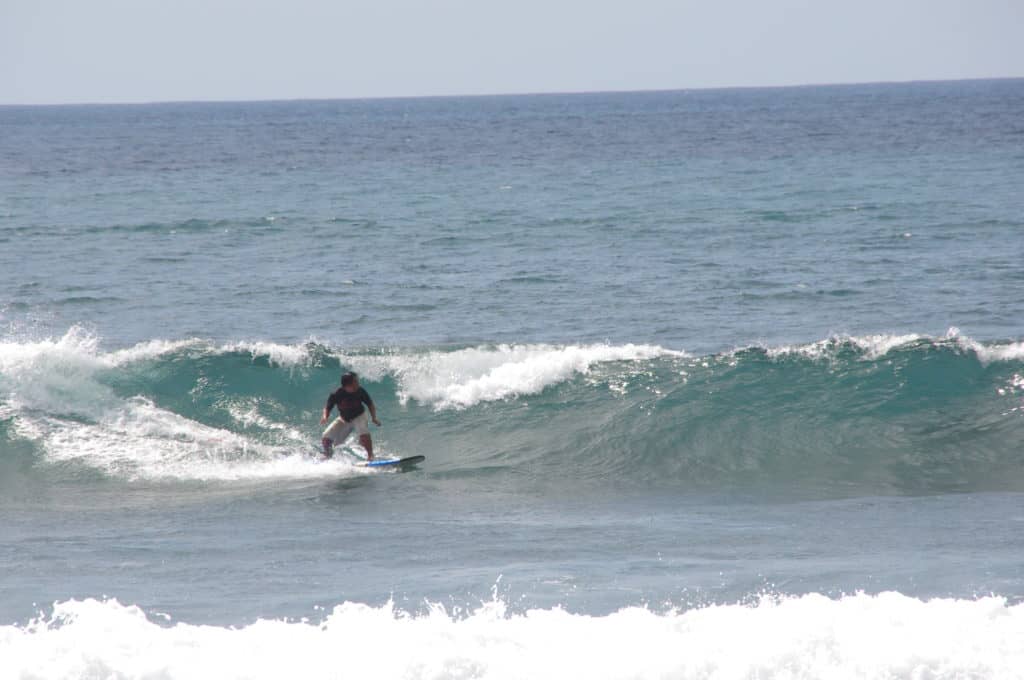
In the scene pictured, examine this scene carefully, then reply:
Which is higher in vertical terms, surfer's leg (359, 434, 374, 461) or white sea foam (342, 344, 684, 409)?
white sea foam (342, 344, 684, 409)

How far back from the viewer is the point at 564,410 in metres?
16.0

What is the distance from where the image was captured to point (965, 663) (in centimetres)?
748

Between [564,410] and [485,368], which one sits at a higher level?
[485,368]

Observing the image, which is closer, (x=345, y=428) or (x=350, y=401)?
(x=350, y=401)

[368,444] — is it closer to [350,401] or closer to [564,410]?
[350,401]

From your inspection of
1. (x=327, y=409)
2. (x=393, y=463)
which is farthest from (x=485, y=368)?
(x=327, y=409)

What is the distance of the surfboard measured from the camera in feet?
45.3

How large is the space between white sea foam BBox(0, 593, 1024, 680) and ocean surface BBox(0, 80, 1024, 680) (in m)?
0.02

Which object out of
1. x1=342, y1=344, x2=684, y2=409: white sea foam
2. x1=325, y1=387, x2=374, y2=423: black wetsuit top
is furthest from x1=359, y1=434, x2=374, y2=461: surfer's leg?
x1=342, y1=344, x2=684, y2=409: white sea foam

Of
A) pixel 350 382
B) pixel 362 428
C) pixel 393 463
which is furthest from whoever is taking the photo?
pixel 362 428

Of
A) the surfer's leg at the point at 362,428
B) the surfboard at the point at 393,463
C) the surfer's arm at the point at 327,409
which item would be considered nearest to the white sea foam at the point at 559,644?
the surfboard at the point at 393,463

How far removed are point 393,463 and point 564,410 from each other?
305cm

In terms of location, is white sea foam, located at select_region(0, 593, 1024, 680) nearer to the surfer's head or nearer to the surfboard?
the surfboard

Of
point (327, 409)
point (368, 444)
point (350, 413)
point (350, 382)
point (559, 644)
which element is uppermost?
point (350, 382)
